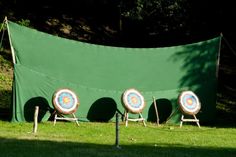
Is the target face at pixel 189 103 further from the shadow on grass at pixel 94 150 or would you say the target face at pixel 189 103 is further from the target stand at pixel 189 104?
the shadow on grass at pixel 94 150

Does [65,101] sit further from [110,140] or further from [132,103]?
[110,140]

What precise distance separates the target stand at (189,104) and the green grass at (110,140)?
0.44 meters

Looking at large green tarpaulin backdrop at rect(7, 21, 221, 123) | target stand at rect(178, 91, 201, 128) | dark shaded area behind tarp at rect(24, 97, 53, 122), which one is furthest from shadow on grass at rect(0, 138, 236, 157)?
target stand at rect(178, 91, 201, 128)

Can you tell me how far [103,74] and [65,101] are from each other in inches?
63.2

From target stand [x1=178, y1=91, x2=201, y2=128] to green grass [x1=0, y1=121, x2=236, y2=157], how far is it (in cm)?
44

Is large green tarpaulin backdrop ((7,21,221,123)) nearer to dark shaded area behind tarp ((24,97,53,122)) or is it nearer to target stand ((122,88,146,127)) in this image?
dark shaded area behind tarp ((24,97,53,122))

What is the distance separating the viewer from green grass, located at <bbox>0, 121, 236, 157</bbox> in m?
8.00

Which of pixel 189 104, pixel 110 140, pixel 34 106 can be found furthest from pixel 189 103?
pixel 110 140

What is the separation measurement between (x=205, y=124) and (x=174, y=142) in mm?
4221

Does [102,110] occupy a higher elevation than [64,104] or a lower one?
lower

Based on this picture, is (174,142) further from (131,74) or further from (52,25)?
(52,25)

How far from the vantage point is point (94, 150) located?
26.6ft

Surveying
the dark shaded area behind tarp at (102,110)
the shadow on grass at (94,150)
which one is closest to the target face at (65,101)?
the dark shaded area behind tarp at (102,110)

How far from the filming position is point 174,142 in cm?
994
